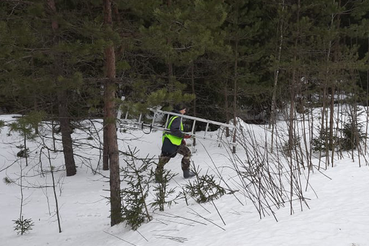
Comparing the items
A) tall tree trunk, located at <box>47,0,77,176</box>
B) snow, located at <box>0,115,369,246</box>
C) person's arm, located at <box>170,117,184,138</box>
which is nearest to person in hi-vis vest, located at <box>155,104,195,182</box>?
person's arm, located at <box>170,117,184,138</box>

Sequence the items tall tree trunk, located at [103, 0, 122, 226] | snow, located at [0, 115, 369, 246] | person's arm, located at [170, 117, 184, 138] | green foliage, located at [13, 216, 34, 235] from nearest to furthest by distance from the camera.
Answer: snow, located at [0, 115, 369, 246] < tall tree trunk, located at [103, 0, 122, 226] < green foliage, located at [13, 216, 34, 235] < person's arm, located at [170, 117, 184, 138]

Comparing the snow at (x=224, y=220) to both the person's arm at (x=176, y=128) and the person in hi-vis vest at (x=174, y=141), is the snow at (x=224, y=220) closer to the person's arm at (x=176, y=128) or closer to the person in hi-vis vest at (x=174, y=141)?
the person in hi-vis vest at (x=174, y=141)

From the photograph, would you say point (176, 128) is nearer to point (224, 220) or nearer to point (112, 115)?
point (112, 115)

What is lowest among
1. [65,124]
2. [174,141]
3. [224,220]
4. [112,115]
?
[224,220]

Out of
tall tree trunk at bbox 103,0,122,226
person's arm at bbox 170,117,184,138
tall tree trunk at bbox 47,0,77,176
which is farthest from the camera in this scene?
person's arm at bbox 170,117,184,138

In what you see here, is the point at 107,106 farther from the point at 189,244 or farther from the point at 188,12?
the point at 189,244

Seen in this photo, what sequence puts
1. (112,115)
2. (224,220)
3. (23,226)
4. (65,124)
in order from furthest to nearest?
(65,124), (23,226), (112,115), (224,220)

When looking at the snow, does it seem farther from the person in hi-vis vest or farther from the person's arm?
the person's arm

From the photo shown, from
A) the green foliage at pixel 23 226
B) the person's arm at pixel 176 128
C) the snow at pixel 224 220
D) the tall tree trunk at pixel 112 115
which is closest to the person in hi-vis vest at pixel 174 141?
the person's arm at pixel 176 128

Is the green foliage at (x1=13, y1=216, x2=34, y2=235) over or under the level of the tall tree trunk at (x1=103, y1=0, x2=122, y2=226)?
under

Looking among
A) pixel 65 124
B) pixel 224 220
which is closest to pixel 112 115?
pixel 224 220

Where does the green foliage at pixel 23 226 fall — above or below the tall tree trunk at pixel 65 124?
below

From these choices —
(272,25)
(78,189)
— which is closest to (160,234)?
(78,189)

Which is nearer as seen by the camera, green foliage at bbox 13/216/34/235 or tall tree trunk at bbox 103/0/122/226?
tall tree trunk at bbox 103/0/122/226
